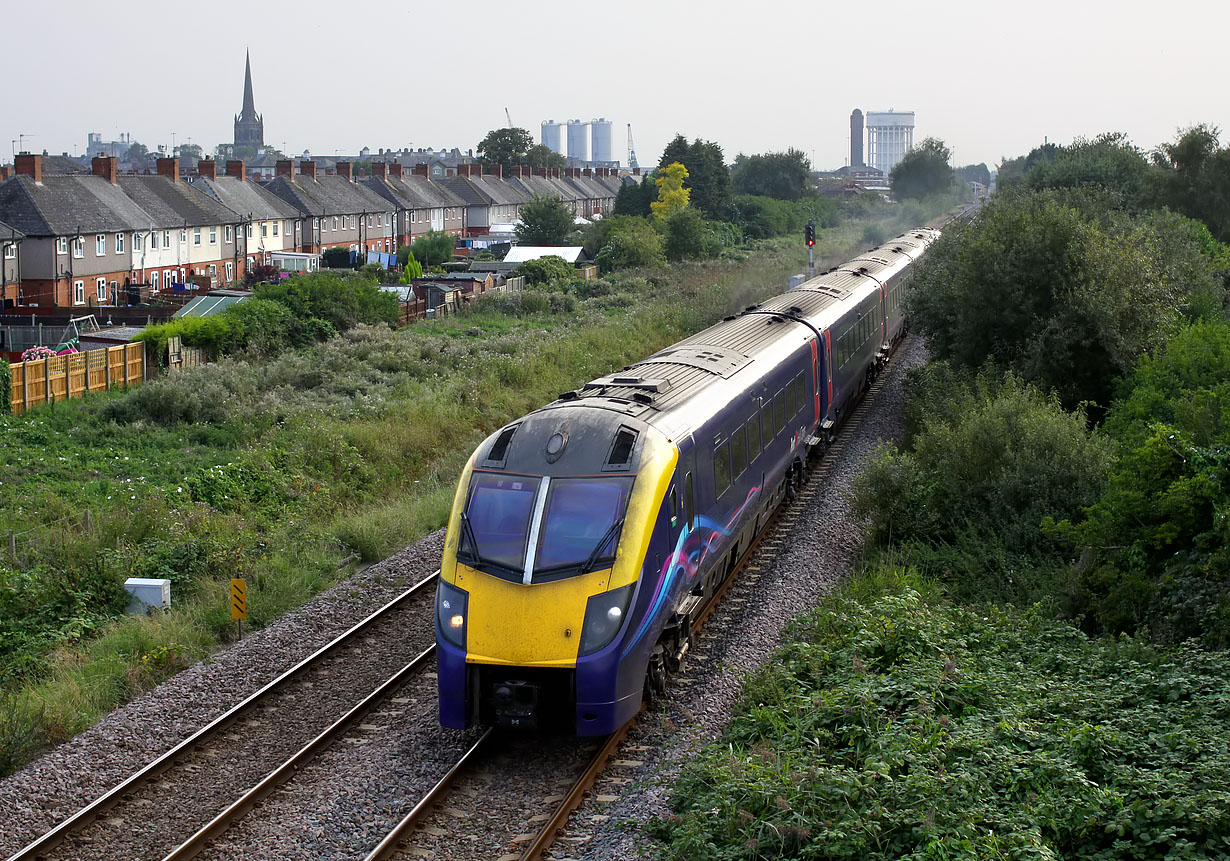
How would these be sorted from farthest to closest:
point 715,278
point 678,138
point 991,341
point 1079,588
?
point 678,138 → point 715,278 → point 991,341 → point 1079,588

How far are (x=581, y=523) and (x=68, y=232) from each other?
1841 inches

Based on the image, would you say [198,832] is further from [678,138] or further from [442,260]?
[678,138]

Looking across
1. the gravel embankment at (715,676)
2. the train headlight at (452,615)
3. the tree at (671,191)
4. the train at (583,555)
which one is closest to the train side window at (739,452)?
the train at (583,555)

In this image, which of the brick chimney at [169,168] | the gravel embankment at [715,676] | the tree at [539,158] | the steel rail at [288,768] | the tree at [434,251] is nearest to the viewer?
the steel rail at [288,768]

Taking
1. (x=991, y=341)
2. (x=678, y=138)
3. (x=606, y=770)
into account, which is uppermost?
(x=678, y=138)

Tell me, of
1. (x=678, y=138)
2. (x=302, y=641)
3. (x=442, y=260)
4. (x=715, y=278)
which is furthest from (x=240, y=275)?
(x=302, y=641)

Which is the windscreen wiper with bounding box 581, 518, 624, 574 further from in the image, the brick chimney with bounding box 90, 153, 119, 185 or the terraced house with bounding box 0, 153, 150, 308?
the brick chimney with bounding box 90, 153, 119, 185

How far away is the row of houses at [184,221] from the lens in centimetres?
4866

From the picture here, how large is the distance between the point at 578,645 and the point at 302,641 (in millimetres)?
4998

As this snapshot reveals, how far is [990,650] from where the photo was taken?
1054cm

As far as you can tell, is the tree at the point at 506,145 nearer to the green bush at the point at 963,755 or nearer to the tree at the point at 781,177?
the tree at the point at 781,177

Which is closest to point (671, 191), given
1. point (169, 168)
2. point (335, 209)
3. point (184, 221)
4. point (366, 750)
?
point (335, 209)

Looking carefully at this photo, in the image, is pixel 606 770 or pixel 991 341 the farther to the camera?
pixel 991 341

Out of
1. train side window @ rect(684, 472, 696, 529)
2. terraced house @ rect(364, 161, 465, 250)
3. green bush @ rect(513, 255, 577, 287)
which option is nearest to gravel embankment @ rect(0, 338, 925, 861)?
train side window @ rect(684, 472, 696, 529)
